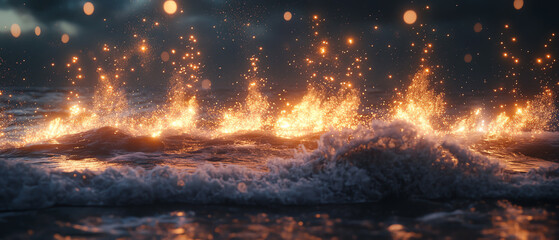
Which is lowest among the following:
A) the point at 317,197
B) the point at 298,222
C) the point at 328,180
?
the point at 298,222

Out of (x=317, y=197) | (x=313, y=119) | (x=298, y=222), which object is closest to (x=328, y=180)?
(x=317, y=197)

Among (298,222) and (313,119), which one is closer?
(298,222)

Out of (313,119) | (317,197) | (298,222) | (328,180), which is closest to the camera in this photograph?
(298,222)

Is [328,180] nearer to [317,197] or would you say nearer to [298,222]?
[317,197]

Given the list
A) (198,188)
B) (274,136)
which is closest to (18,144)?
(274,136)

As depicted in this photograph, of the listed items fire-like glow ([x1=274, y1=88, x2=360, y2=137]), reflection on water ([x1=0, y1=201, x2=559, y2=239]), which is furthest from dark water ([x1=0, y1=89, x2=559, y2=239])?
fire-like glow ([x1=274, y1=88, x2=360, y2=137])

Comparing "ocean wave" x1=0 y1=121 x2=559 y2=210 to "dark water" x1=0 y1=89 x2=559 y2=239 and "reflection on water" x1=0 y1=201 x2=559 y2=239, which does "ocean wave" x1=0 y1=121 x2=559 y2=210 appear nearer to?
"dark water" x1=0 y1=89 x2=559 y2=239

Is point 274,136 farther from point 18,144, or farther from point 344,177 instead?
point 18,144

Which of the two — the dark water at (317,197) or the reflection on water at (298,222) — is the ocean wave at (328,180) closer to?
the dark water at (317,197)
